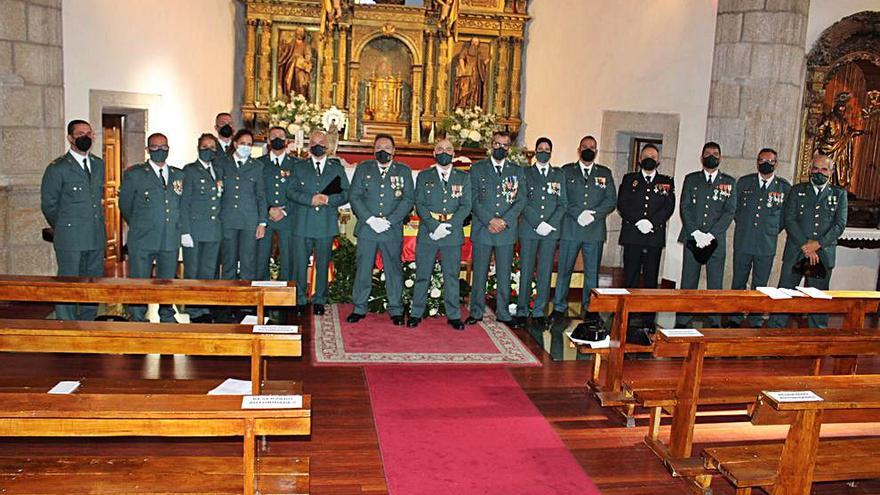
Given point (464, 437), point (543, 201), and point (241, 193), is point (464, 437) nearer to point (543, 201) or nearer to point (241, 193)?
point (543, 201)

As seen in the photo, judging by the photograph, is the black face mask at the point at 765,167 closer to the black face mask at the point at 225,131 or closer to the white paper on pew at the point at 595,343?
the white paper on pew at the point at 595,343

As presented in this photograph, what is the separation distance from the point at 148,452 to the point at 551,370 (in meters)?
3.05

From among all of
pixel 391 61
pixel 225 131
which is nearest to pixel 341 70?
pixel 391 61

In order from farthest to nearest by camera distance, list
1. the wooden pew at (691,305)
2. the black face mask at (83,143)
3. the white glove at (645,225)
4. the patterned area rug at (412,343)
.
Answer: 1. the white glove at (645,225)
2. the black face mask at (83,143)
3. the patterned area rug at (412,343)
4. the wooden pew at (691,305)

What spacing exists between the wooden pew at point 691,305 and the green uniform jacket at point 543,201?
2153 mm

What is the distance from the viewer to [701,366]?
4488 millimetres

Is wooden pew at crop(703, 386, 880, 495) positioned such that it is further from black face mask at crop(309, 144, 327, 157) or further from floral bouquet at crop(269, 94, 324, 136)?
floral bouquet at crop(269, 94, 324, 136)

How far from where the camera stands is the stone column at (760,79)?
28.8 feet

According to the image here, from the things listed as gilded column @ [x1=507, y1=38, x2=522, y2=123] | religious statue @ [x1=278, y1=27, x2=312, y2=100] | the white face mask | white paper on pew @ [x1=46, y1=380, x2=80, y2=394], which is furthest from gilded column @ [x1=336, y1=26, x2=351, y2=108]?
white paper on pew @ [x1=46, y1=380, x2=80, y2=394]

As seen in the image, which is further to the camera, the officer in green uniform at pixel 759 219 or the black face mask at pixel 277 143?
the officer in green uniform at pixel 759 219

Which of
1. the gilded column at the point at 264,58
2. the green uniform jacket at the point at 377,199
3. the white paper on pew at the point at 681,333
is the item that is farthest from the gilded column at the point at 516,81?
the white paper on pew at the point at 681,333

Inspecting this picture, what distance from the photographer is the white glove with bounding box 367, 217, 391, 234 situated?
715 cm

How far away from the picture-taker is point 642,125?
33.4ft

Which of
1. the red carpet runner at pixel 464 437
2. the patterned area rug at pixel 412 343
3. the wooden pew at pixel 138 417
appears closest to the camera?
the wooden pew at pixel 138 417
